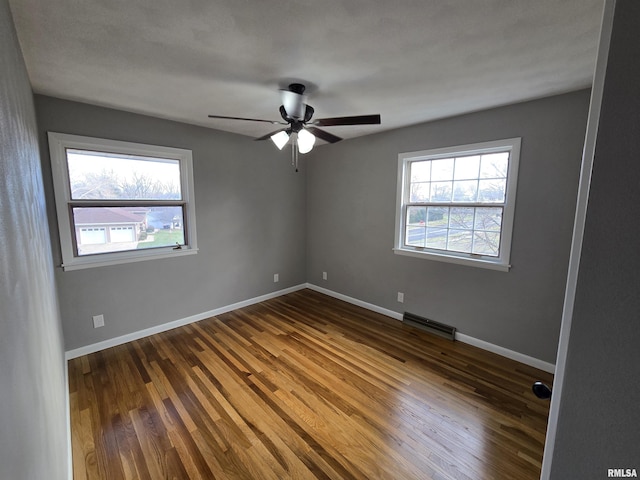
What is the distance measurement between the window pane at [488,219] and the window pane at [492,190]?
4.0 inches

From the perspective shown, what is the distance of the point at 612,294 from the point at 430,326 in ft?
9.29

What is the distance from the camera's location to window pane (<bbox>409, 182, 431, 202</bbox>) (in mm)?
3180

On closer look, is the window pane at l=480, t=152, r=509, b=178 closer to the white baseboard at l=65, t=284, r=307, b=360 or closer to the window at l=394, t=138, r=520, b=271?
the window at l=394, t=138, r=520, b=271

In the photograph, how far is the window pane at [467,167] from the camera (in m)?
2.78

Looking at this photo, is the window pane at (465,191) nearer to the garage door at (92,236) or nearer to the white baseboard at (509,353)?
the white baseboard at (509,353)

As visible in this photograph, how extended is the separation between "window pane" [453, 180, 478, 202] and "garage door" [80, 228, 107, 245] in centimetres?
369

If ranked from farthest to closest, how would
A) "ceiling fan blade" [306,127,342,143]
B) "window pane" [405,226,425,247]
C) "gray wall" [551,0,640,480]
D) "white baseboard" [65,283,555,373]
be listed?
"window pane" [405,226,425,247]
"white baseboard" [65,283,555,373]
"ceiling fan blade" [306,127,342,143]
"gray wall" [551,0,640,480]

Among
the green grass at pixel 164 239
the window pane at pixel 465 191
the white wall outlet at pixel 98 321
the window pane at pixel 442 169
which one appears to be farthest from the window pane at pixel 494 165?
the white wall outlet at pixel 98 321

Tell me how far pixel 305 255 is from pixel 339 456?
10.6ft

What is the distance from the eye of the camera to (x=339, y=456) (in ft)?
5.42

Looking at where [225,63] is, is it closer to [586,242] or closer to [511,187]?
[586,242]

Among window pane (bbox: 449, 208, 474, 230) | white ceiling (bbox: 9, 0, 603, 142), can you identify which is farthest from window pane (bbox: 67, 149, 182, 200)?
window pane (bbox: 449, 208, 474, 230)

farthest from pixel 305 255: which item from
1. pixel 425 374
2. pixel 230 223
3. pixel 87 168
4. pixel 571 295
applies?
pixel 571 295

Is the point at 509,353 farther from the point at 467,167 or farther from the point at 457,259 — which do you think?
the point at 467,167
